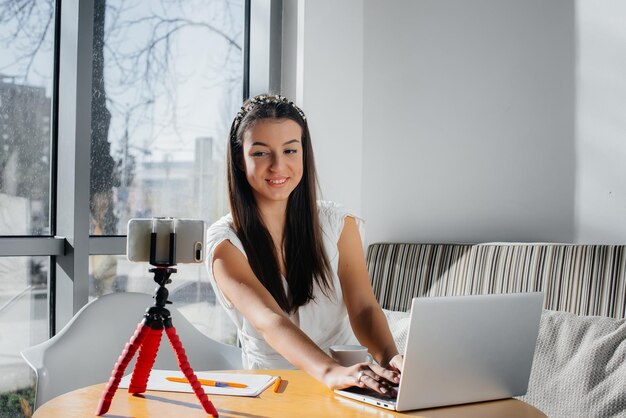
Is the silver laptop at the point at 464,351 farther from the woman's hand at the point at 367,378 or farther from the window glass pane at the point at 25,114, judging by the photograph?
the window glass pane at the point at 25,114

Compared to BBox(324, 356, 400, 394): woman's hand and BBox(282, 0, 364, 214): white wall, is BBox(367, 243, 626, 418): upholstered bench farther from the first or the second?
BBox(324, 356, 400, 394): woman's hand

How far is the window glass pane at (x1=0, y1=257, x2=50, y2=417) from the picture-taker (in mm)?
2541

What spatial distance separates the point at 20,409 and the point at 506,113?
6.92 feet

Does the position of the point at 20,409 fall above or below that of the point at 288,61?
below

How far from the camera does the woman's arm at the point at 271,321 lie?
144cm

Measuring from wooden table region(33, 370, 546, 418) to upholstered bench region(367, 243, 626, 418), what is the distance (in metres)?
0.57

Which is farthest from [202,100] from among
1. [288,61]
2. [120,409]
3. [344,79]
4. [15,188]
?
[120,409]

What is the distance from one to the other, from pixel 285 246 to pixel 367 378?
0.88m

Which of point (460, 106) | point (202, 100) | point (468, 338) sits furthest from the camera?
point (202, 100)

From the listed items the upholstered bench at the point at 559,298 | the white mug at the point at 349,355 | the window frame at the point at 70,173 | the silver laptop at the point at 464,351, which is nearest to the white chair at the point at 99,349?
the window frame at the point at 70,173

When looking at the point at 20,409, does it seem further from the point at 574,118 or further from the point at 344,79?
the point at 574,118

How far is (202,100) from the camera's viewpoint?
124 inches

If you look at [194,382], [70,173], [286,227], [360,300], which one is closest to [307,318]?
[360,300]

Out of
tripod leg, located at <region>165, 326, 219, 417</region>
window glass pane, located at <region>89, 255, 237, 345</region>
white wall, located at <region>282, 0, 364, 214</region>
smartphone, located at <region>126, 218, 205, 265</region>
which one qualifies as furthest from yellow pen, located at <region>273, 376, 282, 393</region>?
white wall, located at <region>282, 0, 364, 214</region>
